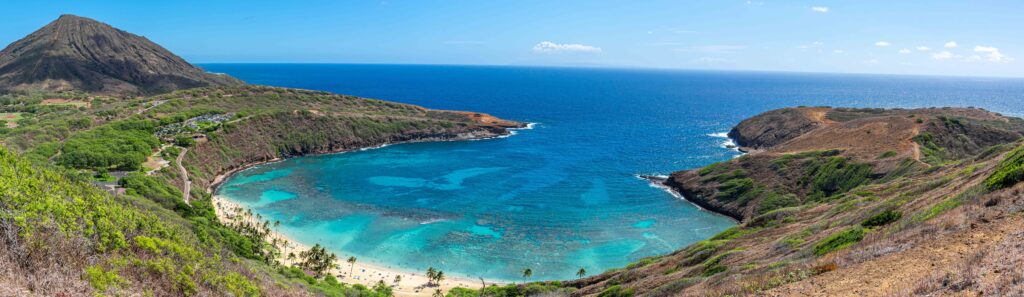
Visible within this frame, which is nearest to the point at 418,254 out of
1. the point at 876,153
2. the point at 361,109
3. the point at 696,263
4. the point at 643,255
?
the point at 643,255

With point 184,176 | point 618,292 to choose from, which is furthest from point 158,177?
point 618,292

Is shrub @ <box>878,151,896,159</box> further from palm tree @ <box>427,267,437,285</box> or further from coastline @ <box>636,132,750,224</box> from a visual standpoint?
palm tree @ <box>427,267,437,285</box>

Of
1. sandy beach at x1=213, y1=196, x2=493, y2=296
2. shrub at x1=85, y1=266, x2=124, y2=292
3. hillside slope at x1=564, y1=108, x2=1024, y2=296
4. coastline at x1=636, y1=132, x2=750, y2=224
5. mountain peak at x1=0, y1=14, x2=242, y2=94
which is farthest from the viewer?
mountain peak at x1=0, y1=14, x2=242, y2=94

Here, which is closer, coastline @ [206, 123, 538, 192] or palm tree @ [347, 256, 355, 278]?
palm tree @ [347, 256, 355, 278]

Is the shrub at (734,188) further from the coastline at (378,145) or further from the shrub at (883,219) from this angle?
the coastline at (378,145)

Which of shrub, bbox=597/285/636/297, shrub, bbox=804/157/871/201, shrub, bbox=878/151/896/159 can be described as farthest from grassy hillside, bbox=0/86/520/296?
shrub, bbox=878/151/896/159
